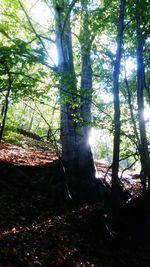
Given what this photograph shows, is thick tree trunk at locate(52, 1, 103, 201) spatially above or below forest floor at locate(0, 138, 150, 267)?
above

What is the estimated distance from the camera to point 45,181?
33.2ft

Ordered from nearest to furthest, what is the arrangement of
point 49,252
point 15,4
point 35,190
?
point 49,252 < point 35,190 < point 15,4

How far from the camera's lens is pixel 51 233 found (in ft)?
23.7

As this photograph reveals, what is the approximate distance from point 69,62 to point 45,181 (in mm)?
4534

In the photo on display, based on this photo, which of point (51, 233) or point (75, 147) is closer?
point (51, 233)

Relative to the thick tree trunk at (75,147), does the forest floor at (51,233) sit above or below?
below

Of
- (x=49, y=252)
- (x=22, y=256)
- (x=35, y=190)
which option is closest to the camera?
(x=22, y=256)

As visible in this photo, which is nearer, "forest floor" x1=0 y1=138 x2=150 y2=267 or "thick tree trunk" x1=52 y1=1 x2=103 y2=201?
"forest floor" x1=0 y1=138 x2=150 y2=267

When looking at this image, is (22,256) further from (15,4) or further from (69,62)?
(15,4)

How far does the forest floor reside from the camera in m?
6.20

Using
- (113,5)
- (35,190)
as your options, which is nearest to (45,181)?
(35,190)

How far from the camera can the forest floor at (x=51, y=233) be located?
20.4ft

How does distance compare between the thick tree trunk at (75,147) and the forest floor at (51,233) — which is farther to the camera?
the thick tree trunk at (75,147)

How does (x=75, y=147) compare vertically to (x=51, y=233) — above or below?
above
